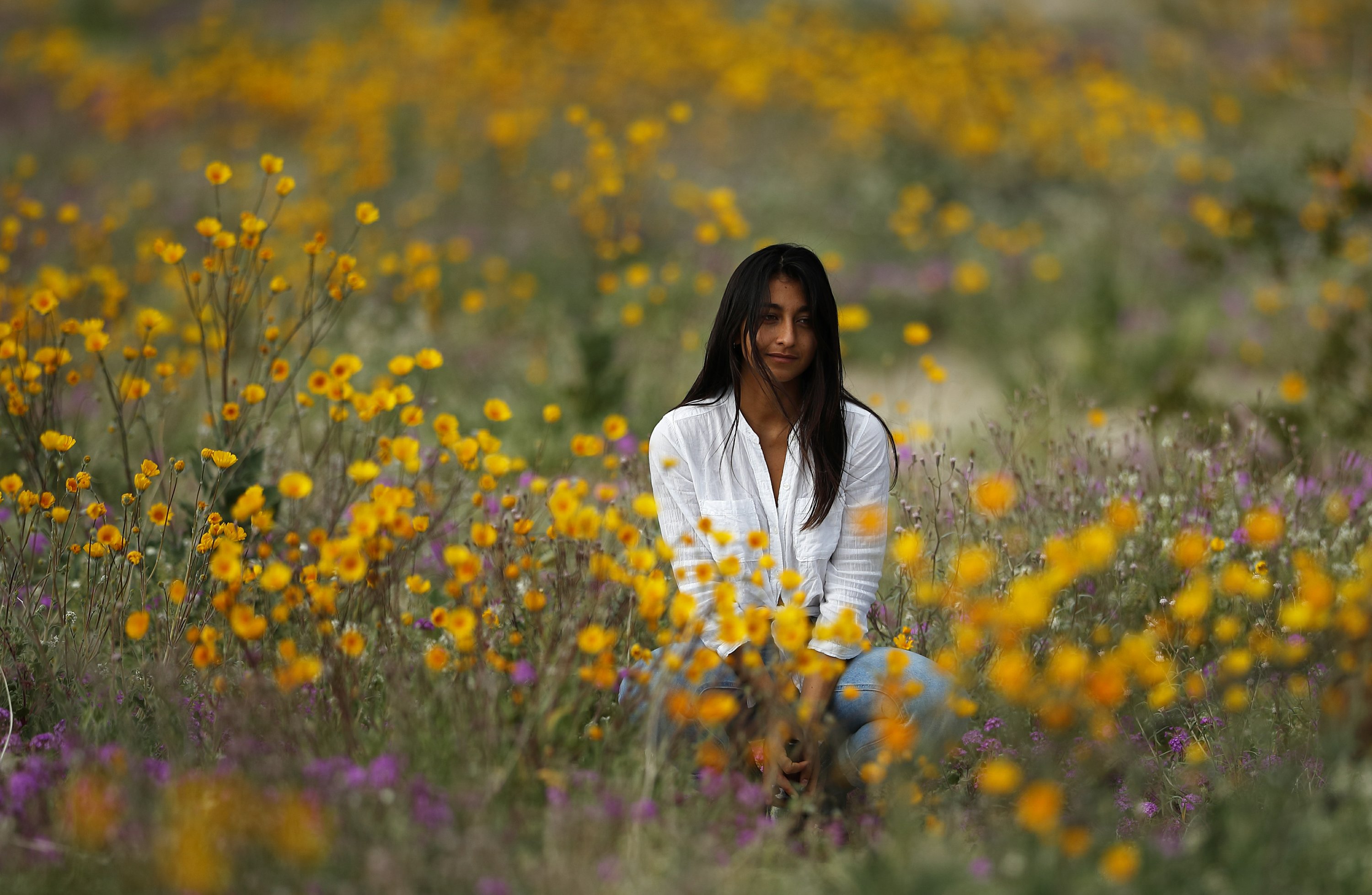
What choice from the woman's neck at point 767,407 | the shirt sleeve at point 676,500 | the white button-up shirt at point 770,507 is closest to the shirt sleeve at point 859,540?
the white button-up shirt at point 770,507

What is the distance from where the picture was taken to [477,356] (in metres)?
5.95

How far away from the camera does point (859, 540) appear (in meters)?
A: 2.60

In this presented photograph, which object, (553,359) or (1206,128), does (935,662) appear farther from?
(1206,128)

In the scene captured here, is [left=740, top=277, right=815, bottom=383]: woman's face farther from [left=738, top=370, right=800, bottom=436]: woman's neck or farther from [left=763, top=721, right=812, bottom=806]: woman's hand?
[left=763, top=721, right=812, bottom=806]: woman's hand

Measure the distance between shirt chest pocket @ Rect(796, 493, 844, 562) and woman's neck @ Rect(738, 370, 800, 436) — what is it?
221 mm

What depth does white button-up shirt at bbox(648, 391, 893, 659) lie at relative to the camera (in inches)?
101

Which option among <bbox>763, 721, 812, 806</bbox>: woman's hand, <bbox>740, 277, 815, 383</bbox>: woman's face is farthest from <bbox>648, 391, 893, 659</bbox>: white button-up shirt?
<bbox>763, 721, 812, 806</bbox>: woman's hand

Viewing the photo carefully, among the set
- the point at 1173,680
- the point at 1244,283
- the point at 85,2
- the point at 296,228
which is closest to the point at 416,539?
the point at 1173,680

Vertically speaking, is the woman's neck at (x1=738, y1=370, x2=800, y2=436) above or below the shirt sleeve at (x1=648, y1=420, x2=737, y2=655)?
above

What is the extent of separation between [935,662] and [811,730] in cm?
46

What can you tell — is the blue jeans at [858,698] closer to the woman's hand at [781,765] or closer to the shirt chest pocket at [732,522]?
the woman's hand at [781,765]

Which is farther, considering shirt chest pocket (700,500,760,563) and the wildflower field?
shirt chest pocket (700,500,760,563)

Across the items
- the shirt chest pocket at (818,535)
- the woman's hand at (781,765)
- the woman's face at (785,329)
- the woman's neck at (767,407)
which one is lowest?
the woman's hand at (781,765)

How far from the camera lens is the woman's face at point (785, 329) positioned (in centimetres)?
260
